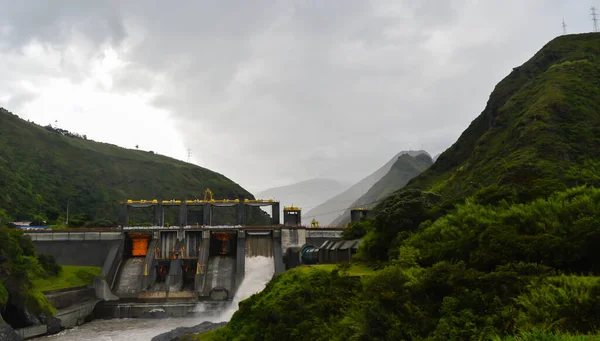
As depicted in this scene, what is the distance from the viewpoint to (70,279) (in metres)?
59.6

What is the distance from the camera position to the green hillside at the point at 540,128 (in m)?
52.8

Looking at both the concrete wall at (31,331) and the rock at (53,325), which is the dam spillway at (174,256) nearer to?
the rock at (53,325)

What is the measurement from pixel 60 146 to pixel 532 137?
495 feet

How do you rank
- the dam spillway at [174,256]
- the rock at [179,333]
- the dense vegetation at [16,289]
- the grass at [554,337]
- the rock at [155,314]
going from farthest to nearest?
the dam spillway at [174,256] < the rock at [155,314] < the dense vegetation at [16,289] < the rock at [179,333] < the grass at [554,337]

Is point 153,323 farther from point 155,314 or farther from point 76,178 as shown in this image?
point 76,178

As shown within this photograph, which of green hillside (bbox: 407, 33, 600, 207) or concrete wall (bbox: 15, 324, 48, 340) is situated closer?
concrete wall (bbox: 15, 324, 48, 340)

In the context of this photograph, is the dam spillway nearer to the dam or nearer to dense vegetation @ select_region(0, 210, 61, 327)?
the dam

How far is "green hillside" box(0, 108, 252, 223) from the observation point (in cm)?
11872

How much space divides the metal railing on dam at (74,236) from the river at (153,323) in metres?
18.8

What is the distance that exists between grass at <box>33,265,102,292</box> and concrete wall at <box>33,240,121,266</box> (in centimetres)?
278

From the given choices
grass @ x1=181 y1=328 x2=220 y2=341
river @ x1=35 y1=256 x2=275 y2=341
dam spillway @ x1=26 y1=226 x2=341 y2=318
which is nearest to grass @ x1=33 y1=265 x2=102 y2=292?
dam spillway @ x1=26 y1=226 x2=341 y2=318

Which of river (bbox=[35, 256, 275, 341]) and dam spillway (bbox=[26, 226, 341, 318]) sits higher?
dam spillway (bbox=[26, 226, 341, 318])

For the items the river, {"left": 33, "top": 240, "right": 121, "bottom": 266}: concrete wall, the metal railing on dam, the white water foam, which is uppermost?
the metal railing on dam

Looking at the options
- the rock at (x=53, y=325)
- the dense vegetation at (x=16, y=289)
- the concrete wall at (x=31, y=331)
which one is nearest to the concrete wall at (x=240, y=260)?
the rock at (x=53, y=325)
